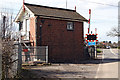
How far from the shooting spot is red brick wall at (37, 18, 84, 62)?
18.0 metres

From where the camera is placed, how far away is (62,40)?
62.5 ft

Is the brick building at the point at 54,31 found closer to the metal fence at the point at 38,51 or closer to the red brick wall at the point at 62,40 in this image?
the red brick wall at the point at 62,40

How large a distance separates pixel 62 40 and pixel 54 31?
1362mm

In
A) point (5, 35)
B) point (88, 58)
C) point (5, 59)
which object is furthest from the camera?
point (88, 58)

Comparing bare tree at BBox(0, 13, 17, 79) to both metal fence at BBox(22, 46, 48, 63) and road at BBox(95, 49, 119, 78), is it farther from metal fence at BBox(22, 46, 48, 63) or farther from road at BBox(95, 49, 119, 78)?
metal fence at BBox(22, 46, 48, 63)

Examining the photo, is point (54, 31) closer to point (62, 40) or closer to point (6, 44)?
point (62, 40)

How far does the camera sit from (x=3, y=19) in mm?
6883

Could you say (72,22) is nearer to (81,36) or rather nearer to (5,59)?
(81,36)

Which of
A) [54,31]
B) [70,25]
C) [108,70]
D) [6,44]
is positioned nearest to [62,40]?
[54,31]

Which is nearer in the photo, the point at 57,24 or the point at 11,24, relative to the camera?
the point at 11,24

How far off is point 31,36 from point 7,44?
1189 centimetres

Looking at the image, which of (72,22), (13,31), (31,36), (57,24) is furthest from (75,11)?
(13,31)

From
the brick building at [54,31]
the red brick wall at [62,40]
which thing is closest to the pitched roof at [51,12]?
the brick building at [54,31]

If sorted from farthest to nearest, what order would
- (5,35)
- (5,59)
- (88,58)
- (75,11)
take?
(75,11), (88,58), (5,35), (5,59)
